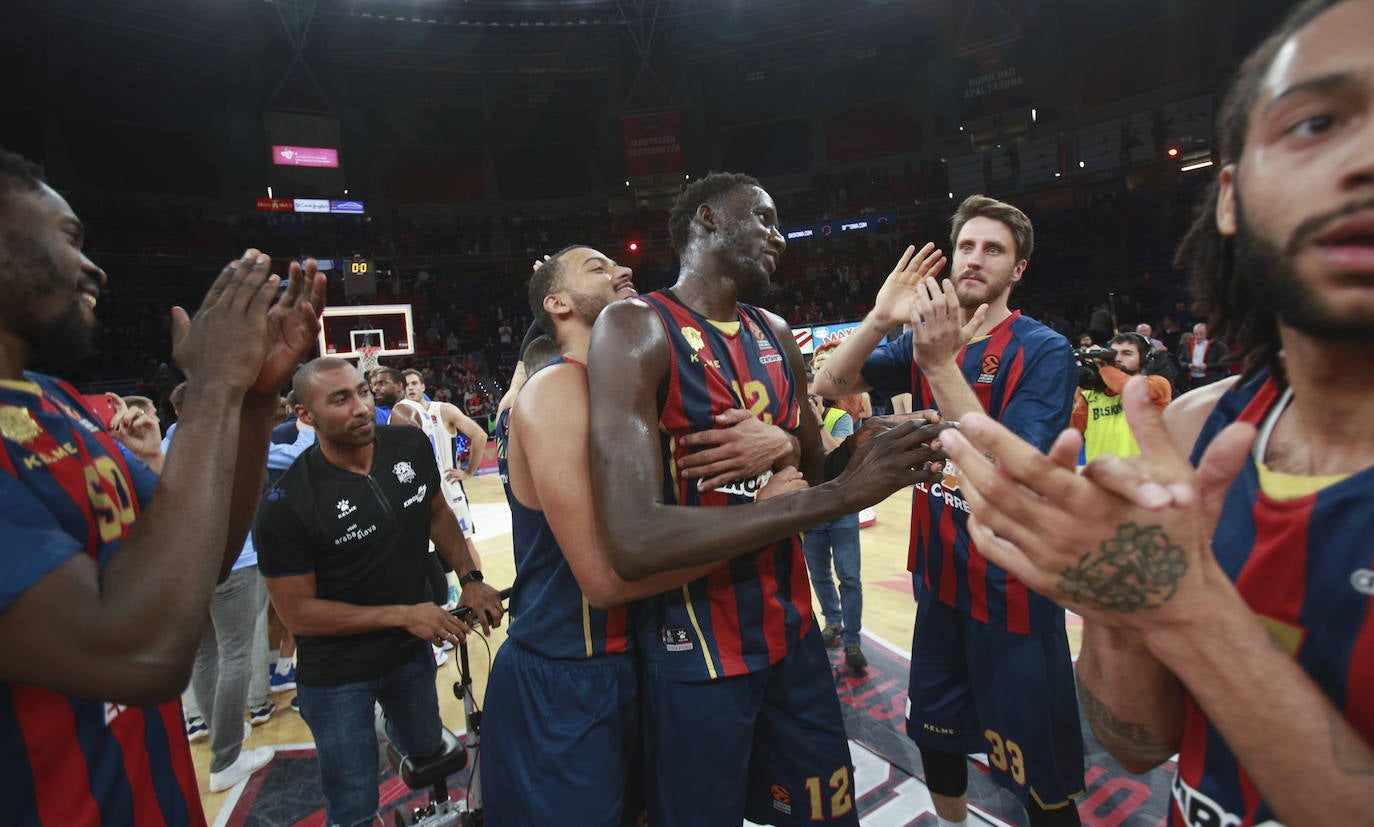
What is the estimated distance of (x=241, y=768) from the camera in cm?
366

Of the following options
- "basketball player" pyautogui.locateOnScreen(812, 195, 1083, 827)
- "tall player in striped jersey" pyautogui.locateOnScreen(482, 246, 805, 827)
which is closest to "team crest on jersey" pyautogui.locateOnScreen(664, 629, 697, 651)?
"tall player in striped jersey" pyautogui.locateOnScreen(482, 246, 805, 827)

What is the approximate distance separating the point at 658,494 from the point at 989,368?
5.29 feet

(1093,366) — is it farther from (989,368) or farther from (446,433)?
(446,433)

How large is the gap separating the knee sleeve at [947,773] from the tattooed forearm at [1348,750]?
209cm

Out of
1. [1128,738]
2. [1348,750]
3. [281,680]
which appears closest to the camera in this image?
[1348,750]

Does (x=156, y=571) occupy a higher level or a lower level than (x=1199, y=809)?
higher

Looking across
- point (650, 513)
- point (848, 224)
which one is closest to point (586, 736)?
point (650, 513)

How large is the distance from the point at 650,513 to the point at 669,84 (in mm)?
25813

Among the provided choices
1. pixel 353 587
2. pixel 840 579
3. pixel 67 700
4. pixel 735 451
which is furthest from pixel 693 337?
pixel 840 579

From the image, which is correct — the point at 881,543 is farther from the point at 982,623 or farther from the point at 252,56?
the point at 252,56

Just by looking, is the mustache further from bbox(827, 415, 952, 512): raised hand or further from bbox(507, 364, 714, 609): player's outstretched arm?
bbox(507, 364, 714, 609): player's outstretched arm

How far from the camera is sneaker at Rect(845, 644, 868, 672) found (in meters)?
4.31

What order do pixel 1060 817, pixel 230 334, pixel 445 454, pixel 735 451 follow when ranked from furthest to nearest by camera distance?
1. pixel 445 454
2. pixel 1060 817
3. pixel 735 451
4. pixel 230 334

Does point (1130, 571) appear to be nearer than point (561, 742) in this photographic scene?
Yes
